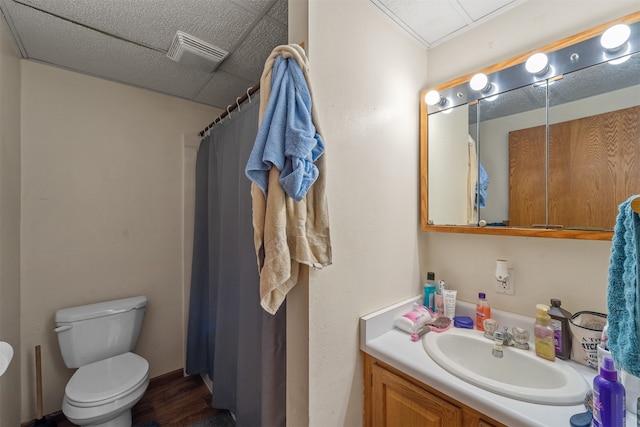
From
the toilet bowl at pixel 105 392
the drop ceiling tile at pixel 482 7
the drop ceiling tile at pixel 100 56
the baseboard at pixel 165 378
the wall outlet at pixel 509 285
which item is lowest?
the baseboard at pixel 165 378

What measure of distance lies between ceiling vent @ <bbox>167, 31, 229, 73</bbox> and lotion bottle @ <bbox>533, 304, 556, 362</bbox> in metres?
2.03

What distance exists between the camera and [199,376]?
6.98ft

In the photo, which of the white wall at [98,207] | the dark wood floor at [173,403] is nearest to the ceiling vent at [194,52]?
the white wall at [98,207]

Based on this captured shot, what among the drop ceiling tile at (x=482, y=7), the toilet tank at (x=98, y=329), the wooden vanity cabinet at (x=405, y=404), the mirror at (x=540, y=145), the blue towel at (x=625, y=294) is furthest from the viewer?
the toilet tank at (x=98, y=329)

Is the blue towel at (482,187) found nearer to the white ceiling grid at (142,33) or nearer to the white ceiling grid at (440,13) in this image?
the white ceiling grid at (440,13)

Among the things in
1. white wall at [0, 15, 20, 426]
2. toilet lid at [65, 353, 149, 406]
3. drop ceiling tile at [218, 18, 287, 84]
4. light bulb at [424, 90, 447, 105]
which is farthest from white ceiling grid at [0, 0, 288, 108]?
toilet lid at [65, 353, 149, 406]

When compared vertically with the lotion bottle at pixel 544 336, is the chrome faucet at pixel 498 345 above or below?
below

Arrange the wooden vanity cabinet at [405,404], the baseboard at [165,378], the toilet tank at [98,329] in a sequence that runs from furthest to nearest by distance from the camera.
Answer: the baseboard at [165,378], the toilet tank at [98,329], the wooden vanity cabinet at [405,404]

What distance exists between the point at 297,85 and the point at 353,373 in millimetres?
1160

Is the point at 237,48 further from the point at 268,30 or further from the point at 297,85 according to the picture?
the point at 297,85

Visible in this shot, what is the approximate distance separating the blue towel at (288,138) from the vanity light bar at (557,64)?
0.87 m

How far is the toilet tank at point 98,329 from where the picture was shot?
61.2 inches

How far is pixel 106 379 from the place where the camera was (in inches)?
57.9

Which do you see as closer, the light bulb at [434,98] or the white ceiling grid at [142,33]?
the white ceiling grid at [142,33]
